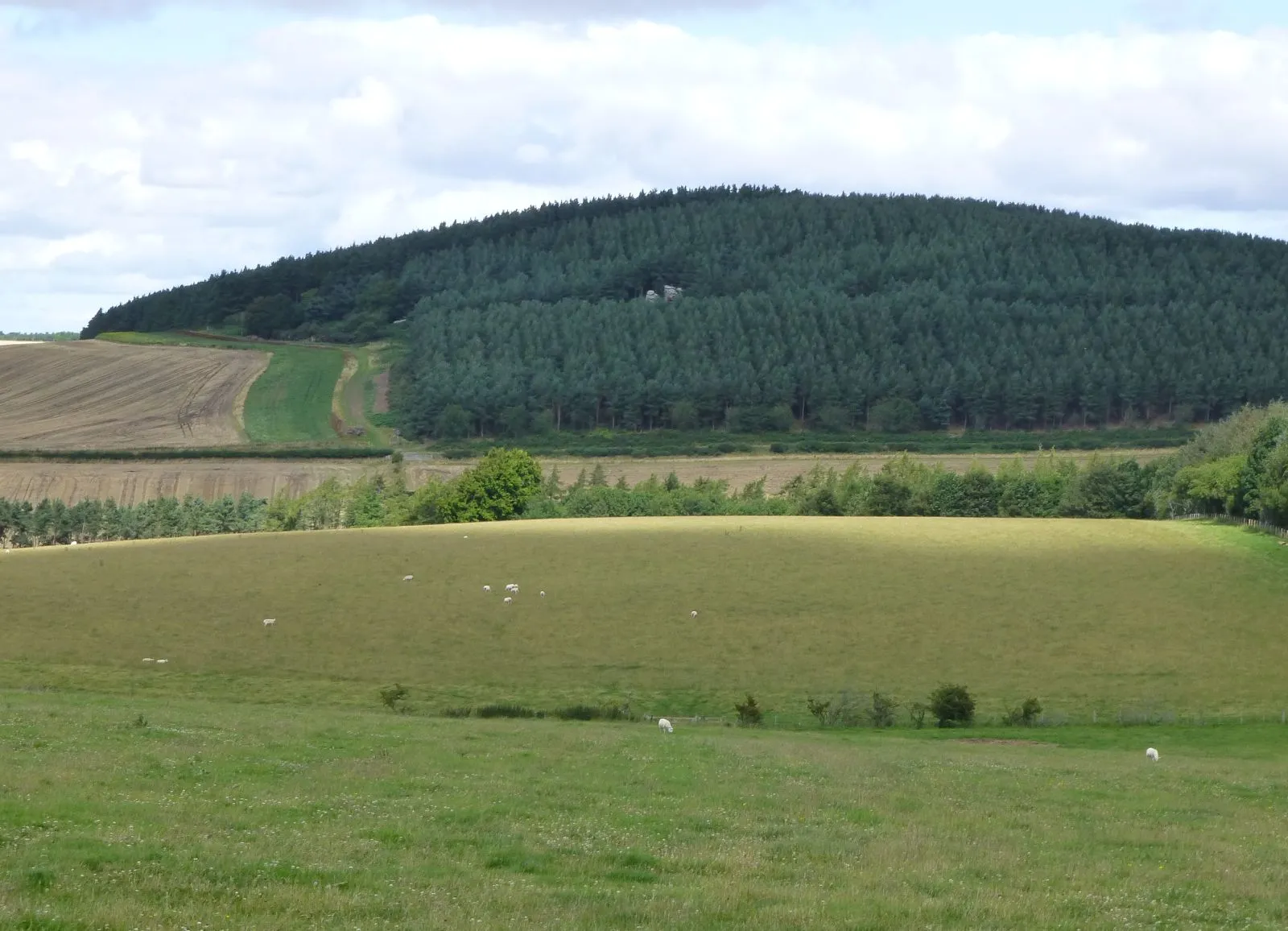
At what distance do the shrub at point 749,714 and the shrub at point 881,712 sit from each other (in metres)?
3.30

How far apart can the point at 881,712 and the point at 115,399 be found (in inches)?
5742

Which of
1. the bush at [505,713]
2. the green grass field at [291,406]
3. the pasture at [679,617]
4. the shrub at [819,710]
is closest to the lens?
the bush at [505,713]

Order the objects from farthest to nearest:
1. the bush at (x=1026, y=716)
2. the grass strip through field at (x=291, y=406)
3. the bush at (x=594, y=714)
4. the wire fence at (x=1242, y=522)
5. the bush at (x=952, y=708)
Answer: the grass strip through field at (x=291, y=406)
the wire fence at (x=1242, y=522)
the bush at (x=1026, y=716)
the bush at (x=952, y=708)
the bush at (x=594, y=714)

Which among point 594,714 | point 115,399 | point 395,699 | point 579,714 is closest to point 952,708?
point 594,714

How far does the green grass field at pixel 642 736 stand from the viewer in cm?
1424

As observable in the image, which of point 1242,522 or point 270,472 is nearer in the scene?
point 1242,522

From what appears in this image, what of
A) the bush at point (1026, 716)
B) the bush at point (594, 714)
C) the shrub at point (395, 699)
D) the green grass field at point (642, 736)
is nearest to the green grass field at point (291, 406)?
the green grass field at point (642, 736)

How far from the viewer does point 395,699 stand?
143 feet

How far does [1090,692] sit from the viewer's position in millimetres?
50062

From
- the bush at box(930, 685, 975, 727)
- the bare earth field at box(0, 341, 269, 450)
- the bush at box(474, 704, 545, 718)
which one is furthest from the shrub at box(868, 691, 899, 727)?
the bare earth field at box(0, 341, 269, 450)

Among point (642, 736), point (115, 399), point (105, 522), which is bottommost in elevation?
point (105, 522)

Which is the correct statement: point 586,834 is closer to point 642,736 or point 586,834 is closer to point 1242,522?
point 642,736

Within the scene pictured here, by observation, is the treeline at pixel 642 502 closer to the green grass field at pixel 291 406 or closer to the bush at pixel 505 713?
the green grass field at pixel 291 406

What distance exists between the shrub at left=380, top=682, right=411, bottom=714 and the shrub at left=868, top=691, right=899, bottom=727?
44.7 feet
